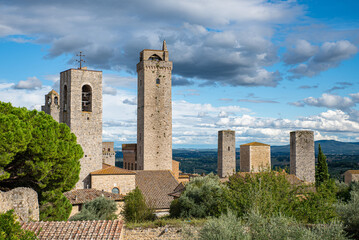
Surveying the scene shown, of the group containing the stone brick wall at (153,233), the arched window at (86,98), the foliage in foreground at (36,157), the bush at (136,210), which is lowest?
the bush at (136,210)

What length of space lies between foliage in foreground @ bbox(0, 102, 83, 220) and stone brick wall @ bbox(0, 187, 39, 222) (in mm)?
817

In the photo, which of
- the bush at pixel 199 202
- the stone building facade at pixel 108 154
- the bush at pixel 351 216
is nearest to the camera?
the bush at pixel 351 216

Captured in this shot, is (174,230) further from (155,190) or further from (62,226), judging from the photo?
(155,190)

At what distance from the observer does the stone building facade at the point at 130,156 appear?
4625 centimetres

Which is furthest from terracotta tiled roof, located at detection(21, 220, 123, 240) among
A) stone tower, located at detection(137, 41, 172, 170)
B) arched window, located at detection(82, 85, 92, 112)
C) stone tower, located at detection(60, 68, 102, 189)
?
stone tower, located at detection(137, 41, 172, 170)

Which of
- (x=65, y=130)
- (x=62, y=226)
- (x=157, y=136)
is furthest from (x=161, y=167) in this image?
(x=62, y=226)

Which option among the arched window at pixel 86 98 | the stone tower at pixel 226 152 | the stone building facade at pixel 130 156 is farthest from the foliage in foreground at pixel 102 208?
the stone building facade at pixel 130 156

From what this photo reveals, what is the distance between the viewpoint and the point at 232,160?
143 ft

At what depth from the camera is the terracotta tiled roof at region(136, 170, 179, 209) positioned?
30469mm

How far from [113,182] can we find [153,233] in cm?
1761

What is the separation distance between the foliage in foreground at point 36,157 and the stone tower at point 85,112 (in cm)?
1416

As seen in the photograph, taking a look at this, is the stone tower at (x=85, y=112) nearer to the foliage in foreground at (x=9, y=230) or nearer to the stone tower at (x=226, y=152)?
the stone tower at (x=226, y=152)

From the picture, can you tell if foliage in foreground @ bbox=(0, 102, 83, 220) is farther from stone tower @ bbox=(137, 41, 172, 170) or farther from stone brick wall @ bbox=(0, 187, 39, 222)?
stone tower @ bbox=(137, 41, 172, 170)

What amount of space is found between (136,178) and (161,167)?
9703 mm
